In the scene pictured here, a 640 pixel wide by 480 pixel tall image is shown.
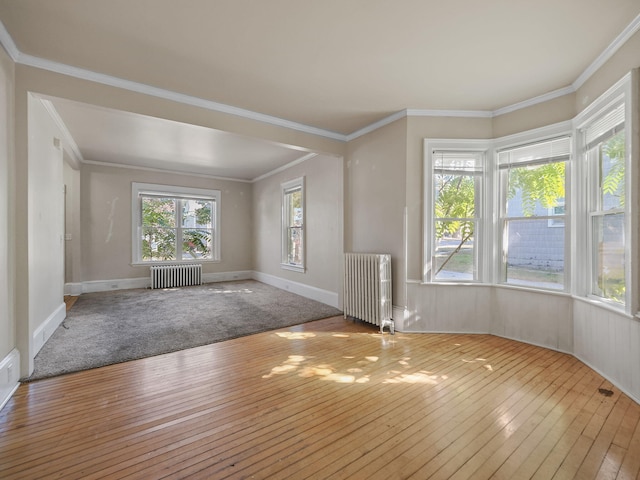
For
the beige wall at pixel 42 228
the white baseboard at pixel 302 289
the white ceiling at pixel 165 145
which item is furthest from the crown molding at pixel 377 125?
the beige wall at pixel 42 228

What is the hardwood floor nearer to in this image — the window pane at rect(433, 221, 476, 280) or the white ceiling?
the window pane at rect(433, 221, 476, 280)

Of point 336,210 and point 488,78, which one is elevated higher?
point 488,78

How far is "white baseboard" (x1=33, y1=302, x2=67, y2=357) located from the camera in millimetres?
3050

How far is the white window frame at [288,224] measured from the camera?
19.8 ft

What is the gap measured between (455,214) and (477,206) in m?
0.29

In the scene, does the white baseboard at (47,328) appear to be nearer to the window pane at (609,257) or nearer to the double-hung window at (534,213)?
the double-hung window at (534,213)

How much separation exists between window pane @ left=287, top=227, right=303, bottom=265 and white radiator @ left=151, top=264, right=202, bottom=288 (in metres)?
2.39

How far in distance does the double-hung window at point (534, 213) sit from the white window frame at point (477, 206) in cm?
16

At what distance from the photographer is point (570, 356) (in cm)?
304

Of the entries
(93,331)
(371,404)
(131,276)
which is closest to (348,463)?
(371,404)

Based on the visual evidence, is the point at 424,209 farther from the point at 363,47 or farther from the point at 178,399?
the point at 178,399

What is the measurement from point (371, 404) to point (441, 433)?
0.50 m

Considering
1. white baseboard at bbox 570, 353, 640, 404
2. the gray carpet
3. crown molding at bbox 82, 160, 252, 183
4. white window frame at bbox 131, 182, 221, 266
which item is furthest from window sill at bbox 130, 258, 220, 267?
white baseboard at bbox 570, 353, 640, 404

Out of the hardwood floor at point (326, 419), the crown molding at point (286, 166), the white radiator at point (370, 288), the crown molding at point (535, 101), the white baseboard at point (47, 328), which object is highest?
the crown molding at point (286, 166)
